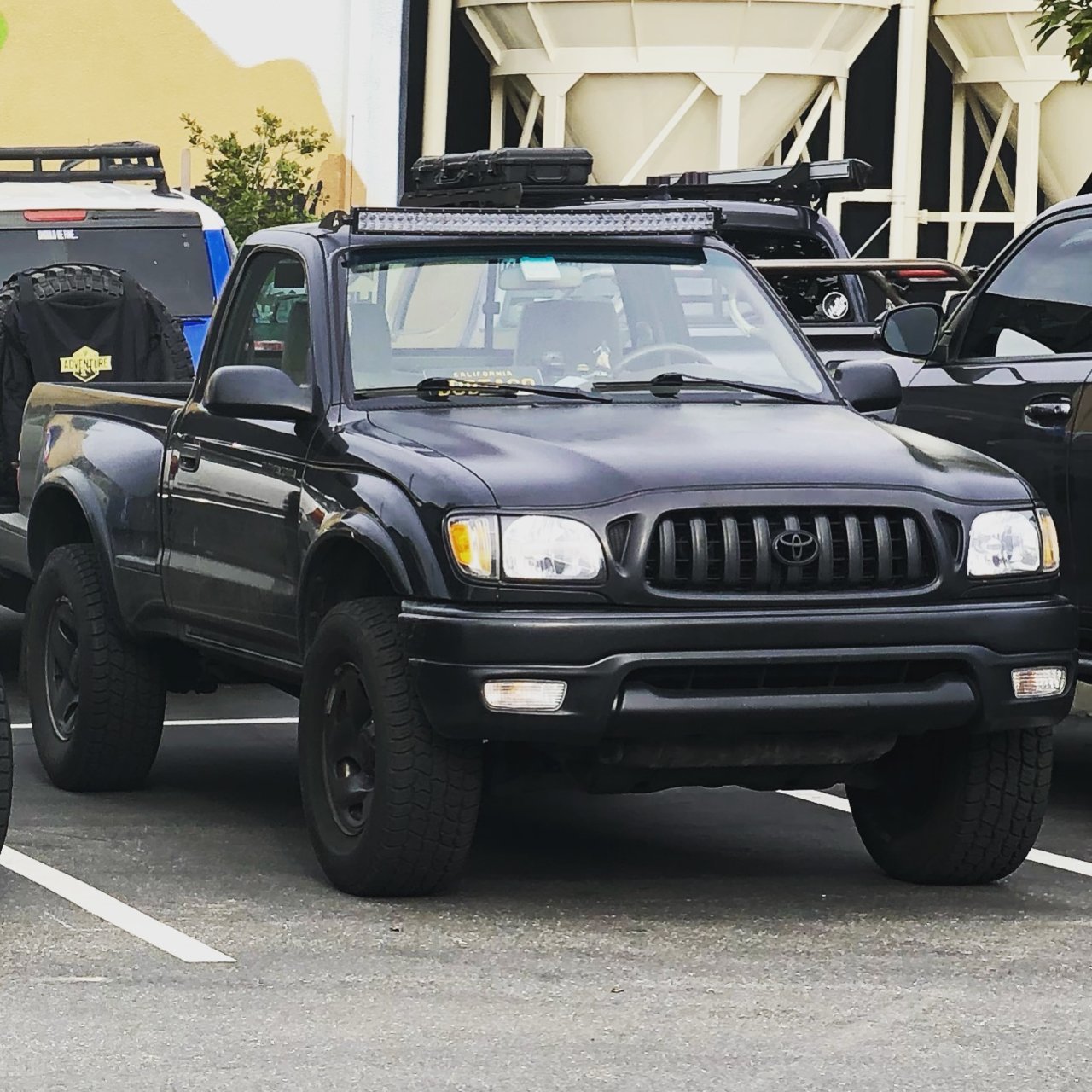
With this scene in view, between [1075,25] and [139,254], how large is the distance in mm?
4742

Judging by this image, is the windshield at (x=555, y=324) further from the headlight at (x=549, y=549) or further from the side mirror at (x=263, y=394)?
the headlight at (x=549, y=549)

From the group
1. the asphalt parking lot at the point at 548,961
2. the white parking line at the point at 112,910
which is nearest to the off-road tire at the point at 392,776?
the asphalt parking lot at the point at 548,961

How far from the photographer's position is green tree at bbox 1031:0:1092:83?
12406 mm

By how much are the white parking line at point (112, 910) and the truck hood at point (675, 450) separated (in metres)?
1.34

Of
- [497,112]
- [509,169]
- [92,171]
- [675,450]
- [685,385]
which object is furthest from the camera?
[497,112]

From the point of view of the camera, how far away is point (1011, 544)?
23.9ft

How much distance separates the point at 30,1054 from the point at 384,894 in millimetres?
1744

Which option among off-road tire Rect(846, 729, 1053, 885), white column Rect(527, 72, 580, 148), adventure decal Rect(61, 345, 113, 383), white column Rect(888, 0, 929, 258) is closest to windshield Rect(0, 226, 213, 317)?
adventure decal Rect(61, 345, 113, 383)

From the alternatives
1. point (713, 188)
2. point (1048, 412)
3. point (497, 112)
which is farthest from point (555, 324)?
point (497, 112)

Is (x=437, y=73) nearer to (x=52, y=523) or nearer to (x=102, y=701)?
(x=52, y=523)

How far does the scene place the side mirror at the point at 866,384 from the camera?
27.1ft

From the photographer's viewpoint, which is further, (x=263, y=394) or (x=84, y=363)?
(x=84, y=363)

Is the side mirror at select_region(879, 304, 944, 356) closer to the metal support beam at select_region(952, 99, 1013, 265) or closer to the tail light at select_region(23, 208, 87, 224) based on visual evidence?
the tail light at select_region(23, 208, 87, 224)

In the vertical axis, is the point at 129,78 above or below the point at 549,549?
above
